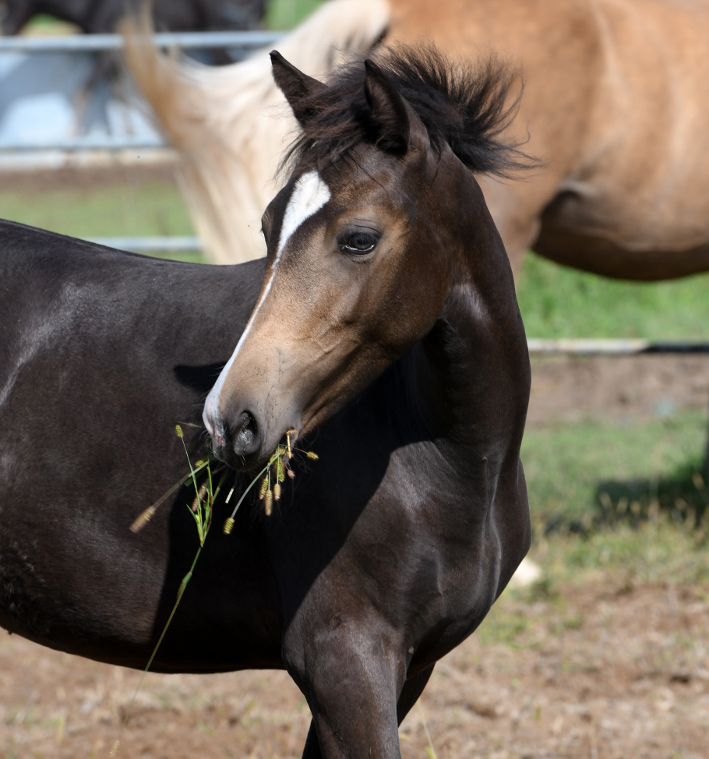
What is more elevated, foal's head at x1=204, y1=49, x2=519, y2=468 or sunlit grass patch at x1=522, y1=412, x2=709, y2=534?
foal's head at x1=204, y1=49, x2=519, y2=468

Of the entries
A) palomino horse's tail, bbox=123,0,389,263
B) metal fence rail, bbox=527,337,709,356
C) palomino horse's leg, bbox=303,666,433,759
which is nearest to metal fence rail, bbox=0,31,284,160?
palomino horse's tail, bbox=123,0,389,263

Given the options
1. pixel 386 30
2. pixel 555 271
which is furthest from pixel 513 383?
pixel 555 271

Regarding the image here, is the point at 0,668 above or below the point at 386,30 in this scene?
below

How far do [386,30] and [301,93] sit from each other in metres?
2.16

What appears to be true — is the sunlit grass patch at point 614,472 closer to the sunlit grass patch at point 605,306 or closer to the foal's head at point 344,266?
the sunlit grass patch at point 605,306

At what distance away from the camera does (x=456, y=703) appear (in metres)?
3.05

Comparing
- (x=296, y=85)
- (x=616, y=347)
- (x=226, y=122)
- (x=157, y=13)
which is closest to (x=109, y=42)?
(x=226, y=122)

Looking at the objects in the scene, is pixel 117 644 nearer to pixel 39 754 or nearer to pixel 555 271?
pixel 39 754

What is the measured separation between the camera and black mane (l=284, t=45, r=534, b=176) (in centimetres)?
154

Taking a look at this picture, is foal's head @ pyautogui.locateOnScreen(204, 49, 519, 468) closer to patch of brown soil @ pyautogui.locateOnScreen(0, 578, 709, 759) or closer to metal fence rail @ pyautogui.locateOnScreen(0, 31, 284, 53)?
patch of brown soil @ pyautogui.locateOnScreen(0, 578, 709, 759)

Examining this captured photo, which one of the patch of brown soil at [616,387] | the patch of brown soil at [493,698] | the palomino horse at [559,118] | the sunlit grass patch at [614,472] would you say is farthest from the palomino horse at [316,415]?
the patch of brown soil at [616,387]

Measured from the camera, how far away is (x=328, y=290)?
1498 millimetres

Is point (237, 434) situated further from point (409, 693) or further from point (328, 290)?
point (409, 693)

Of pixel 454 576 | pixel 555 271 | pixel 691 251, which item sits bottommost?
pixel 555 271
